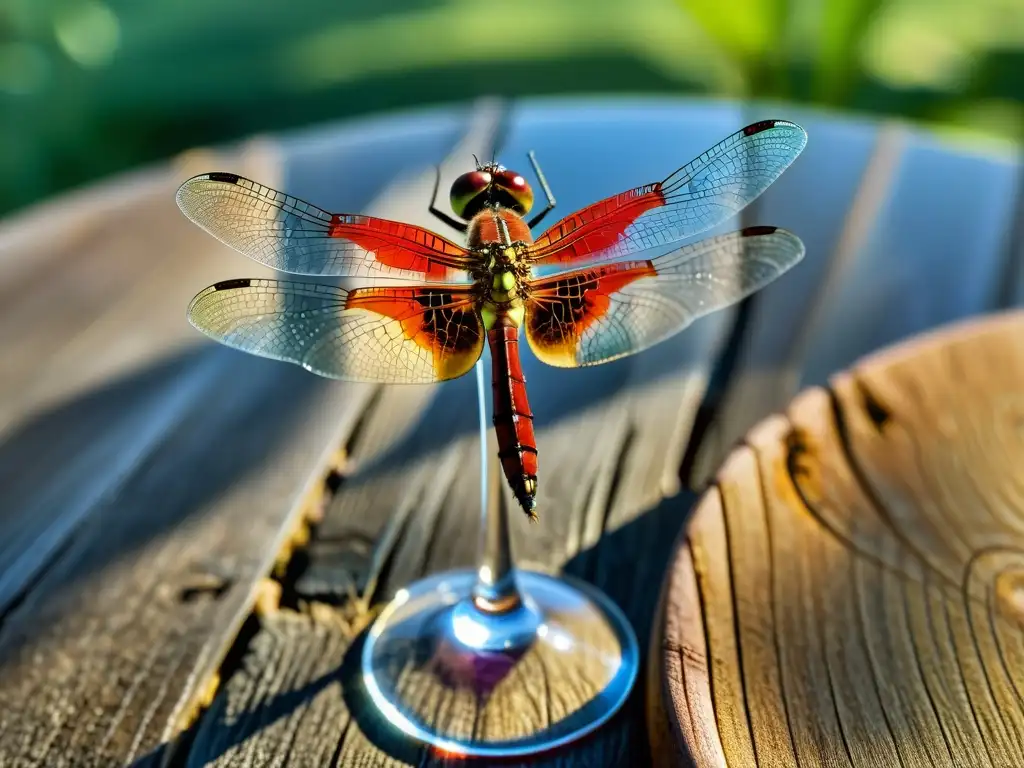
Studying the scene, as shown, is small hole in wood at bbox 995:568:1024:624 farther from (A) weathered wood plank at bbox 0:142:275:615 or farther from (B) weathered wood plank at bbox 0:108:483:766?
(A) weathered wood plank at bbox 0:142:275:615

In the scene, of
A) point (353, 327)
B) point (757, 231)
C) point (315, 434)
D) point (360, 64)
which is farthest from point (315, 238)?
point (360, 64)

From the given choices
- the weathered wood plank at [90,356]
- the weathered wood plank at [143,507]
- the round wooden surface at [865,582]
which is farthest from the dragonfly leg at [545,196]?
the weathered wood plank at [90,356]

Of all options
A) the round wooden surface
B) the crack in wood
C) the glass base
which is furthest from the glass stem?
the crack in wood

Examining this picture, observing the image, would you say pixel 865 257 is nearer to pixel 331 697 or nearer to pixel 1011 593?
pixel 1011 593

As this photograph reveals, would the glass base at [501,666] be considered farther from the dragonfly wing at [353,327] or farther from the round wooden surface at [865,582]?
the dragonfly wing at [353,327]

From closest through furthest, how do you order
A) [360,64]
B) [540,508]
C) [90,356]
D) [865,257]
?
[540,508]
[90,356]
[865,257]
[360,64]
